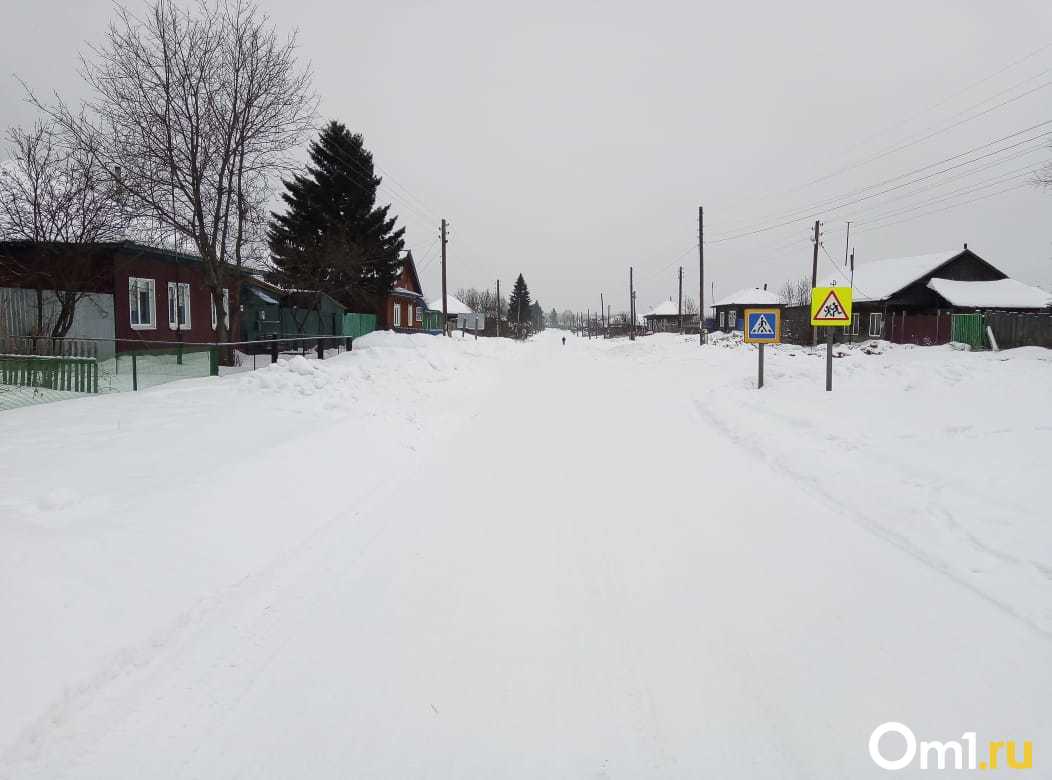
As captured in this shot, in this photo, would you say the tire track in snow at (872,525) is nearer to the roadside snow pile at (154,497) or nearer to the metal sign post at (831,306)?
the metal sign post at (831,306)

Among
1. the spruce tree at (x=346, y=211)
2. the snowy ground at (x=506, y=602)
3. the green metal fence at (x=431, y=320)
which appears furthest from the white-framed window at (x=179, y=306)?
the green metal fence at (x=431, y=320)

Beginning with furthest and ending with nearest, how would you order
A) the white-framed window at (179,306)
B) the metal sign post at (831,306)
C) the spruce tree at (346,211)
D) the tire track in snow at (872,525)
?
the spruce tree at (346,211) < the white-framed window at (179,306) < the metal sign post at (831,306) < the tire track in snow at (872,525)

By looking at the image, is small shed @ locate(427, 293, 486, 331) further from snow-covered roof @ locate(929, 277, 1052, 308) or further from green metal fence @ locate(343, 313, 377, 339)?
snow-covered roof @ locate(929, 277, 1052, 308)

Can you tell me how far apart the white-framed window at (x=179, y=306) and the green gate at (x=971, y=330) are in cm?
3241

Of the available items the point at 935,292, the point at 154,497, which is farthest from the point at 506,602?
the point at 935,292

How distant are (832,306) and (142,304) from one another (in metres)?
22.3

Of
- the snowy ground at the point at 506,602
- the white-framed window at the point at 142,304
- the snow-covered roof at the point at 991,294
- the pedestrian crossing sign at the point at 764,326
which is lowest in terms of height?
the snowy ground at the point at 506,602

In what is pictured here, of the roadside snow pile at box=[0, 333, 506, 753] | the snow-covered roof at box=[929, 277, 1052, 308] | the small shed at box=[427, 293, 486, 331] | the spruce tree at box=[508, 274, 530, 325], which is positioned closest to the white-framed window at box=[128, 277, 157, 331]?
the roadside snow pile at box=[0, 333, 506, 753]

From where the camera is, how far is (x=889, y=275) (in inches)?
1801

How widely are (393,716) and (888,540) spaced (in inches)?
180

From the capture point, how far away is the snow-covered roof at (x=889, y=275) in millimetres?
42719

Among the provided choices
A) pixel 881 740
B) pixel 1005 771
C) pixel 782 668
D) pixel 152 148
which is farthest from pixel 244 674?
pixel 152 148

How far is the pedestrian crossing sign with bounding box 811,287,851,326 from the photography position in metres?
13.0

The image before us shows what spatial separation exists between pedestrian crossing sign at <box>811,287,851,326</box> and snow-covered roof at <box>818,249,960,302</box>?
32.6 meters
